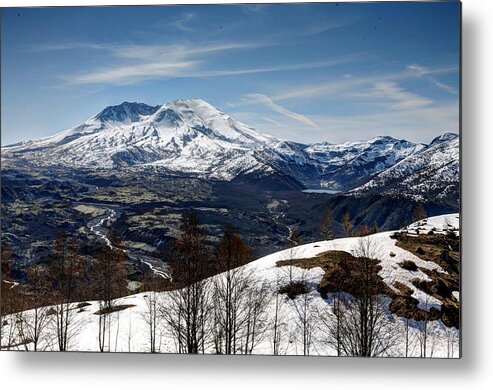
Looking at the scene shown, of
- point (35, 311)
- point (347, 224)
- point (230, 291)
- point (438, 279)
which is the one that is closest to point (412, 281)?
point (438, 279)

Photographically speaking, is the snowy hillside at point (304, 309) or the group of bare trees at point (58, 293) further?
the group of bare trees at point (58, 293)

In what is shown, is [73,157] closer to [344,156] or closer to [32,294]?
[32,294]

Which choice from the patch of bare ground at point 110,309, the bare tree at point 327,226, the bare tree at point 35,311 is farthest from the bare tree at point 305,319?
the bare tree at point 35,311

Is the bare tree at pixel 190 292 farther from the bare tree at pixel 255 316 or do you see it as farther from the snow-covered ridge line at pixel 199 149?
the snow-covered ridge line at pixel 199 149

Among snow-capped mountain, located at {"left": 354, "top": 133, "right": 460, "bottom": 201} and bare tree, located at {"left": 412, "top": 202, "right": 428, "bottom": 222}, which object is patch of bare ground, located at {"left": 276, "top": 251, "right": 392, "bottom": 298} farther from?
snow-capped mountain, located at {"left": 354, "top": 133, "right": 460, "bottom": 201}

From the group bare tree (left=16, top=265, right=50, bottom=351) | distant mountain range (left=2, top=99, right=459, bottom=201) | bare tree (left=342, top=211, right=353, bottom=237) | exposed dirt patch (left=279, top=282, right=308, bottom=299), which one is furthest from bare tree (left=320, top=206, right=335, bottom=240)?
bare tree (left=16, top=265, right=50, bottom=351)

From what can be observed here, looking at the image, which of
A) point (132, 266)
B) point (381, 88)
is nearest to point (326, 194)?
point (381, 88)

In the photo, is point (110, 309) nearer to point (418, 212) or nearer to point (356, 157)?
point (356, 157)
